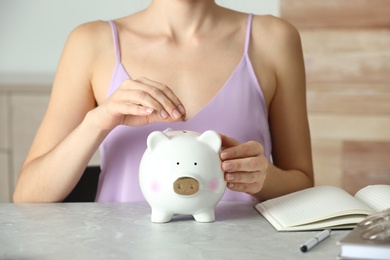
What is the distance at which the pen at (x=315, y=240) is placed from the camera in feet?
3.59

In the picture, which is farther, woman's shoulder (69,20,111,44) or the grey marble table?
woman's shoulder (69,20,111,44)

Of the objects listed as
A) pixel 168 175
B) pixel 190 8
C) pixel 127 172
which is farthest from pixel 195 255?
pixel 190 8

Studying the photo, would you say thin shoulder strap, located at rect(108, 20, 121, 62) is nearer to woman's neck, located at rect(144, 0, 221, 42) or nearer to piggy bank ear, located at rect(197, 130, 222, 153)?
woman's neck, located at rect(144, 0, 221, 42)

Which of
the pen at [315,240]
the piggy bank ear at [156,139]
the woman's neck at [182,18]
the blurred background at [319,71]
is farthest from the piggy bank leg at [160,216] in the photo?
the blurred background at [319,71]

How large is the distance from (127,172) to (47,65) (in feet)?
5.08

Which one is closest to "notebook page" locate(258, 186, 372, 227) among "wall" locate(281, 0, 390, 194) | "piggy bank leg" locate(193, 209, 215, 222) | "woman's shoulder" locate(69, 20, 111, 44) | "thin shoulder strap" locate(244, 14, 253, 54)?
"piggy bank leg" locate(193, 209, 215, 222)

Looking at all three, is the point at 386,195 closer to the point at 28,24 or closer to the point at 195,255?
the point at 195,255

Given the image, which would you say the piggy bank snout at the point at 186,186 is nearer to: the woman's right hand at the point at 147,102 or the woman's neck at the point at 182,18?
the woman's right hand at the point at 147,102

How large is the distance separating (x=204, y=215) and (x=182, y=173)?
0.10 meters

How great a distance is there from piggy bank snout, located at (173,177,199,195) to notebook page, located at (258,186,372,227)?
0.50 feet

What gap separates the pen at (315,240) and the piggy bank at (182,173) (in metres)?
0.18

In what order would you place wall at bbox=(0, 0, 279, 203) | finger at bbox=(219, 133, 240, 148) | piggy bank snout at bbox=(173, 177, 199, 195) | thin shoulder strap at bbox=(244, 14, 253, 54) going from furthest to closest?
wall at bbox=(0, 0, 279, 203)
thin shoulder strap at bbox=(244, 14, 253, 54)
finger at bbox=(219, 133, 240, 148)
piggy bank snout at bbox=(173, 177, 199, 195)

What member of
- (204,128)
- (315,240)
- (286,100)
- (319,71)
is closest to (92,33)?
(204,128)

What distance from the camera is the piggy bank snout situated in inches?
47.2
